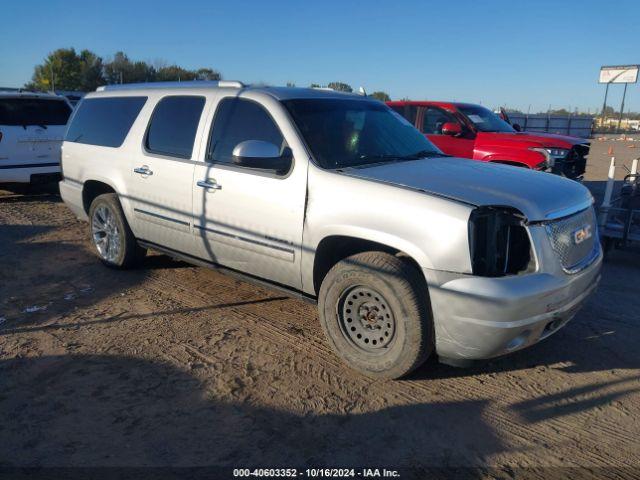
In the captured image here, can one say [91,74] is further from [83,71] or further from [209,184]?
[209,184]

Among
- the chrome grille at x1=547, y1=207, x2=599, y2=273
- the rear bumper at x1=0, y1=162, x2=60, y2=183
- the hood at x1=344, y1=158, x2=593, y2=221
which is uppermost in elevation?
the hood at x1=344, y1=158, x2=593, y2=221

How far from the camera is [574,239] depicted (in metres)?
3.55

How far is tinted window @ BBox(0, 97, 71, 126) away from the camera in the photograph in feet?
29.8

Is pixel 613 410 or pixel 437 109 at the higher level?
pixel 437 109

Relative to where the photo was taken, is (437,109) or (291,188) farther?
(437,109)

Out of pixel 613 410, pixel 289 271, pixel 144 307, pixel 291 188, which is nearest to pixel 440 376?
pixel 613 410

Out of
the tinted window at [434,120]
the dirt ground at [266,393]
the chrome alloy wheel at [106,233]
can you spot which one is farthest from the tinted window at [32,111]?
the tinted window at [434,120]

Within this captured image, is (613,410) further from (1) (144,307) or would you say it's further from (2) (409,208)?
(1) (144,307)

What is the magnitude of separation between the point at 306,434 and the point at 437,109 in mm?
7973

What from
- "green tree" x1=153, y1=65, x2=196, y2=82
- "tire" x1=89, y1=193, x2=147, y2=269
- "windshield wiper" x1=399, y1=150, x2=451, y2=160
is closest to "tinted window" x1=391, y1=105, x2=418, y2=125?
"windshield wiper" x1=399, y1=150, x2=451, y2=160

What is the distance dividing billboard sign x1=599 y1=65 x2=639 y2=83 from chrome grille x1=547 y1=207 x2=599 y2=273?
56061 mm

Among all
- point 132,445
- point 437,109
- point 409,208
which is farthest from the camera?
point 437,109

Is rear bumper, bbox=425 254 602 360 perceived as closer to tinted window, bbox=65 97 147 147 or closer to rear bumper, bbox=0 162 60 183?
tinted window, bbox=65 97 147 147

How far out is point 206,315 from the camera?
187 inches
